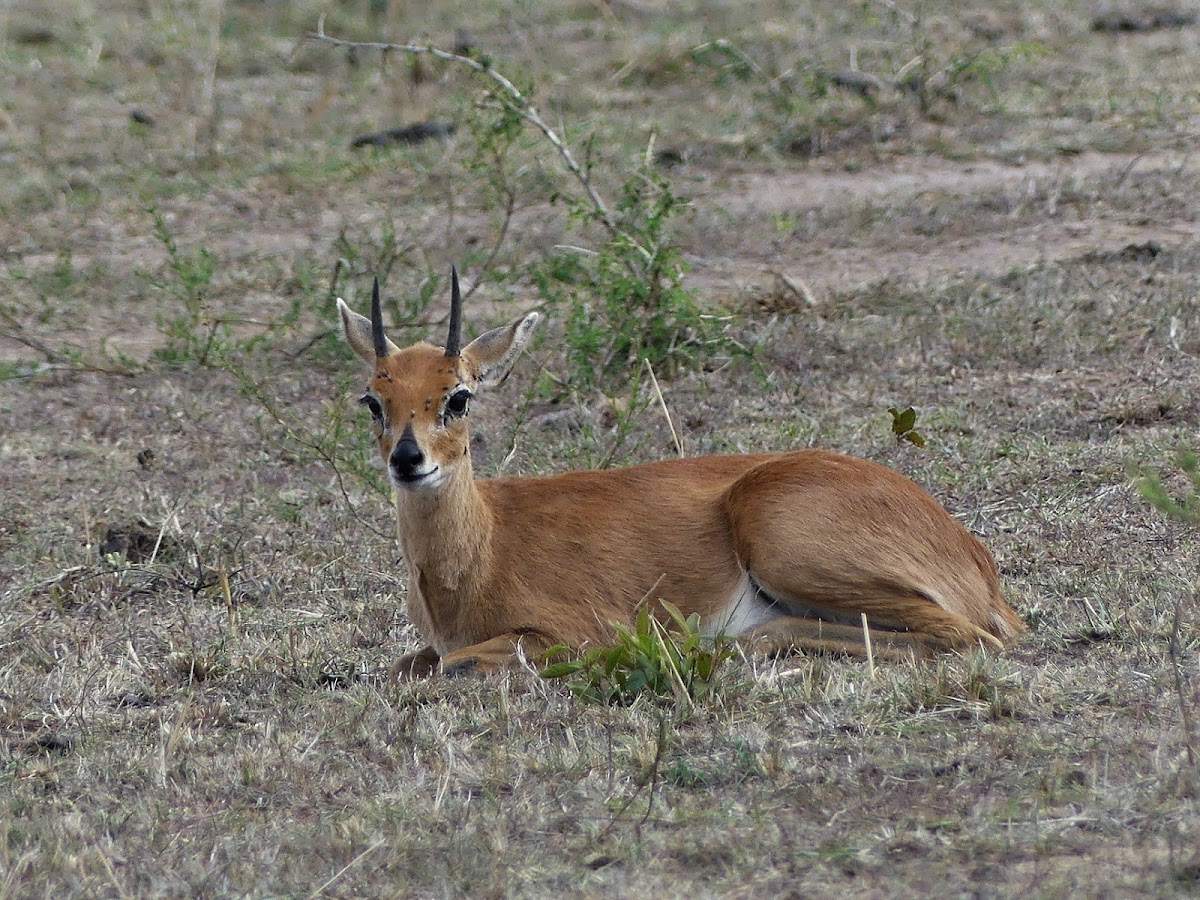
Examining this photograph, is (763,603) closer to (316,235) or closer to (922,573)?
(922,573)

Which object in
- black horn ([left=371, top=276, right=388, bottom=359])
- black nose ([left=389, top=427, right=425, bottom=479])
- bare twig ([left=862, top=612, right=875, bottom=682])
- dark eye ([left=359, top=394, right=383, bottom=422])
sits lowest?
bare twig ([left=862, top=612, right=875, bottom=682])

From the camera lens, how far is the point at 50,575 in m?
7.36

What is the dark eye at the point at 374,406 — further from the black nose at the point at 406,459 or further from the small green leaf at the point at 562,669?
the small green leaf at the point at 562,669

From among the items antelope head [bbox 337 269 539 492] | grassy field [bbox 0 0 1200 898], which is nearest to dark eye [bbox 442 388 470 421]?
antelope head [bbox 337 269 539 492]

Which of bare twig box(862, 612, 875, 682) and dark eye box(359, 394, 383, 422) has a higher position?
dark eye box(359, 394, 383, 422)

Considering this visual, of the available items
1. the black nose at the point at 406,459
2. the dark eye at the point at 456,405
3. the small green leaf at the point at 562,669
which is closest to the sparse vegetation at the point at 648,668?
the small green leaf at the point at 562,669

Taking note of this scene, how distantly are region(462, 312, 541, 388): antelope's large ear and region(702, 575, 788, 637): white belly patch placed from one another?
116cm

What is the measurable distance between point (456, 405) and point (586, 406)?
311 cm

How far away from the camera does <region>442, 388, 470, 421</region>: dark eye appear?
5852 mm

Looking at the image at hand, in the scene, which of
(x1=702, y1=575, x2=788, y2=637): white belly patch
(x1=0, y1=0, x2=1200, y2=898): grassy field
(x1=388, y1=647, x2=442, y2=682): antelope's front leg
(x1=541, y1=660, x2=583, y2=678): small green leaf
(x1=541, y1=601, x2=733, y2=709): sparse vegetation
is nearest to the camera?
(x1=0, y1=0, x2=1200, y2=898): grassy field

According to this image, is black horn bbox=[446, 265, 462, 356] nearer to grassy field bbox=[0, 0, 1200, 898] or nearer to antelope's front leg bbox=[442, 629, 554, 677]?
antelope's front leg bbox=[442, 629, 554, 677]

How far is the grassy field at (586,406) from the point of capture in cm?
422

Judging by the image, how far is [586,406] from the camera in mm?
8977

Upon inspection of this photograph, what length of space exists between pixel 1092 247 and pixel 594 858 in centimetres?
774
